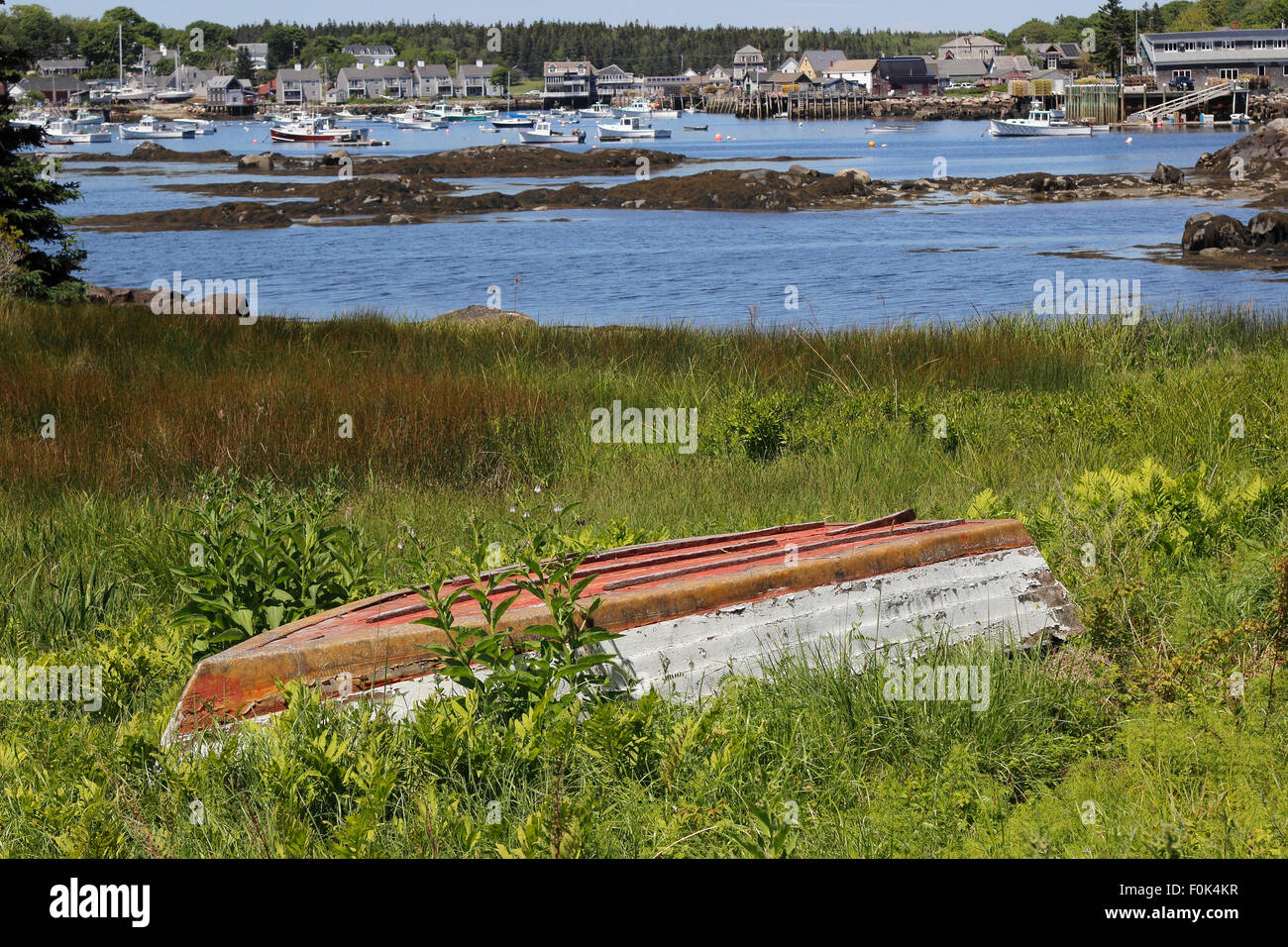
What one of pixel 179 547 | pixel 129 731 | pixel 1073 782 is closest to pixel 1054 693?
pixel 1073 782

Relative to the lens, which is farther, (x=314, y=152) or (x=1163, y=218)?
(x=314, y=152)

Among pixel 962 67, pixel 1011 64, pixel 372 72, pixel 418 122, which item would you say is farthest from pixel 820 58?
pixel 372 72

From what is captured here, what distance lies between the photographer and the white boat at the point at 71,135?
95.8 metres

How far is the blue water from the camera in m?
26.4

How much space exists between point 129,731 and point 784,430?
642 centimetres

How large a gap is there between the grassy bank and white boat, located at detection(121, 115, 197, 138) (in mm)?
112939

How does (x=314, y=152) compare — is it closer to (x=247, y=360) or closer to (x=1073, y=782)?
(x=247, y=360)

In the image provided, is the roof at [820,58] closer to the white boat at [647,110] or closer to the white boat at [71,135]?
the white boat at [647,110]

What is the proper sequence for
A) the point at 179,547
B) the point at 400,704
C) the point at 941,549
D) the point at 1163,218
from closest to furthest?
the point at 400,704 → the point at 941,549 → the point at 179,547 → the point at 1163,218

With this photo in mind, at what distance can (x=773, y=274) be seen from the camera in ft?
105

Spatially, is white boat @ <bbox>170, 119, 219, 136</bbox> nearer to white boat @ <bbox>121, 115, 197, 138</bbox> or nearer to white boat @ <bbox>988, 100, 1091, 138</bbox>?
white boat @ <bbox>121, 115, 197, 138</bbox>

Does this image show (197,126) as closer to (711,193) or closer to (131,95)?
(131,95)

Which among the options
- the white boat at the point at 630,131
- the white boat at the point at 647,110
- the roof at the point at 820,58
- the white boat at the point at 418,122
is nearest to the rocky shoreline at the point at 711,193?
the white boat at the point at 630,131

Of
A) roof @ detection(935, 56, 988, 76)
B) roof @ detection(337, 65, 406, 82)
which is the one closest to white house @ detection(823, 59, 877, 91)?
roof @ detection(935, 56, 988, 76)
